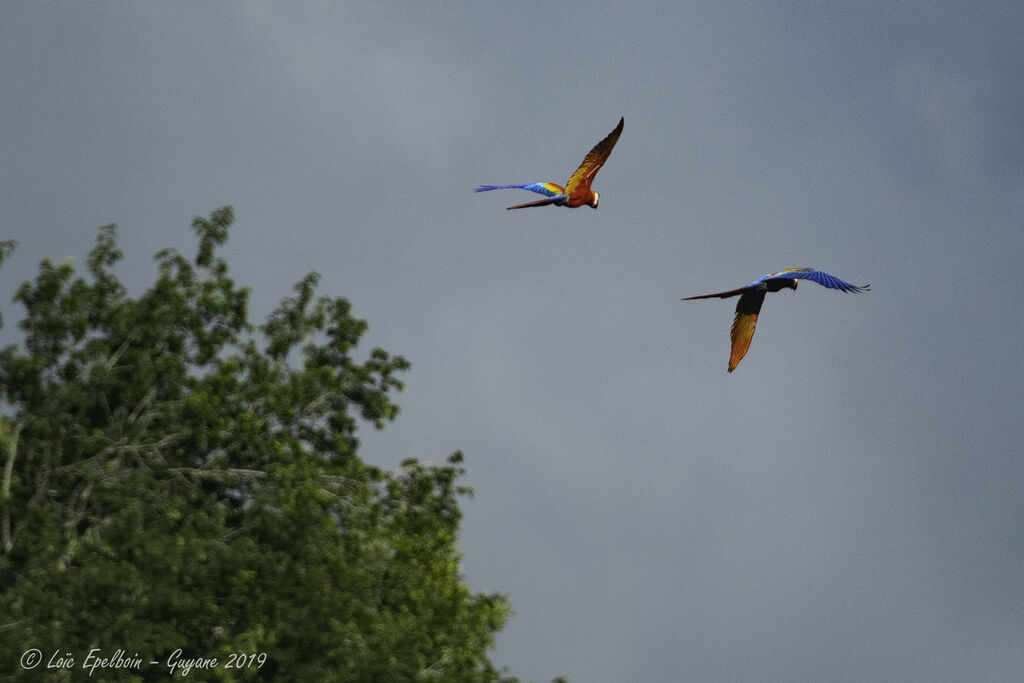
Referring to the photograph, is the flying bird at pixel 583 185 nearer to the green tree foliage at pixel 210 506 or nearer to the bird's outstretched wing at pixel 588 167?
the bird's outstretched wing at pixel 588 167

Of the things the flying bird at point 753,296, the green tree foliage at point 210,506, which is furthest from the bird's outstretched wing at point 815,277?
the green tree foliage at point 210,506

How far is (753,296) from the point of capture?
17.7m

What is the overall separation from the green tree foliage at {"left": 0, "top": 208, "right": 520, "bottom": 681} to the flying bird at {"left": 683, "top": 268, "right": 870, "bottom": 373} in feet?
17.7

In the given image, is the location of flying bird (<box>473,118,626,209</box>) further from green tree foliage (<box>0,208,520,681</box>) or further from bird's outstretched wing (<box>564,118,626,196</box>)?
green tree foliage (<box>0,208,520,681</box>)

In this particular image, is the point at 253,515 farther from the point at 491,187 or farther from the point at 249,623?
the point at 491,187

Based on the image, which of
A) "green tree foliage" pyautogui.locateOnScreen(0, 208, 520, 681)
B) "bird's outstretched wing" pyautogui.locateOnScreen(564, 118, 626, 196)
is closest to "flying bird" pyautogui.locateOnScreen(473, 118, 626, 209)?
"bird's outstretched wing" pyautogui.locateOnScreen(564, 118, 626, 196)

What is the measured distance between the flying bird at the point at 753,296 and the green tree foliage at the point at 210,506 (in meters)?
5.39

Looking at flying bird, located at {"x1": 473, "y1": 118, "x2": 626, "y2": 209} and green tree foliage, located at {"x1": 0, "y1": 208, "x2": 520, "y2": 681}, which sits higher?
flying bird, located at {"x1": 473, "y1": 118, "x2": 626, "y2": 209}

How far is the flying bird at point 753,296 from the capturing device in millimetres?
17172

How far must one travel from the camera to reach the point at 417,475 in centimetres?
2053

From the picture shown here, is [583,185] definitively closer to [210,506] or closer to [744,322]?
[744,322]

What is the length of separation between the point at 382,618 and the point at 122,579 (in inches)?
141

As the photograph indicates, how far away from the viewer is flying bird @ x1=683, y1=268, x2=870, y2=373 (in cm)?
1717

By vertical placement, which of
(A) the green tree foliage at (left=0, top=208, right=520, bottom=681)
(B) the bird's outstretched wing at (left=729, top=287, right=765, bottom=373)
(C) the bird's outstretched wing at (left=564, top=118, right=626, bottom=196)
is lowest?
(A) the green tree foliage at (left=0, top=208, right=520, bottom=681)
